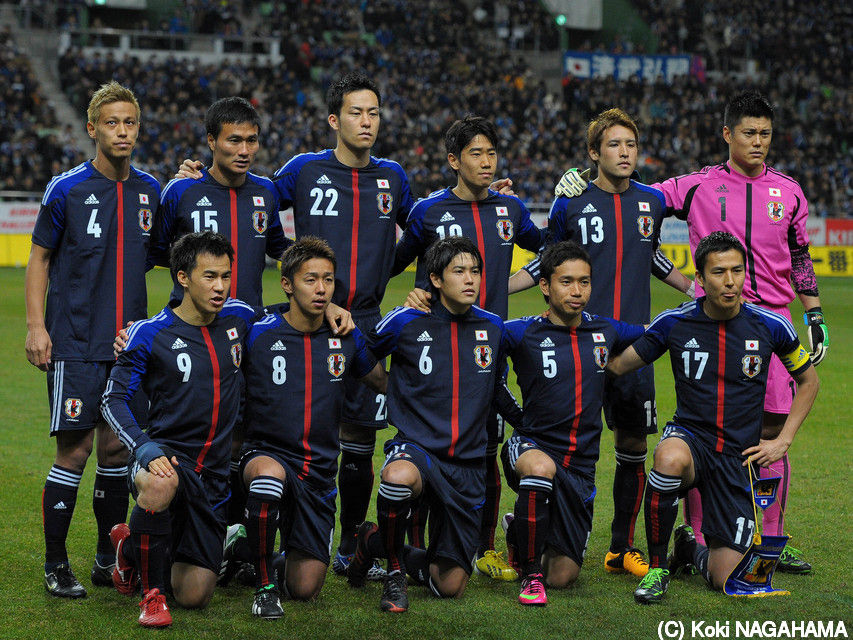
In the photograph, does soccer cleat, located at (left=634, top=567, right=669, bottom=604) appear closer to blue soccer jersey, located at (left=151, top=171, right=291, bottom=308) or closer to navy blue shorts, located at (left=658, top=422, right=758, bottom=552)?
navy blue shorts, located at (left=658, top=422, right=758, bottom=552)

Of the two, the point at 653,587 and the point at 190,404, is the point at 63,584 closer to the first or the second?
the point at 190,404

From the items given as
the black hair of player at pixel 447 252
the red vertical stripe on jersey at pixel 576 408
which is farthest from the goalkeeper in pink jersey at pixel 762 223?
the red vertical stripe on jersey at pixel 576 408

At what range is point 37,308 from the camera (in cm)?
539

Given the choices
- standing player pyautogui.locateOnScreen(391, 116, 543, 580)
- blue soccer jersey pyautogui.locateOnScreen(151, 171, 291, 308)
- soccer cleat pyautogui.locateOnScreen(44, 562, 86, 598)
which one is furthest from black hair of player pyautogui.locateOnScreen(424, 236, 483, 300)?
soccer cleat pyautogui.locateOnScreen(44, 562, 86, 598)

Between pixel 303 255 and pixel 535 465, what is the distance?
1.62 metres

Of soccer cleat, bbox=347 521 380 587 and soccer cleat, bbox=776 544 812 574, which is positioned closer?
soccer cleat, bbox=347 521 380 587

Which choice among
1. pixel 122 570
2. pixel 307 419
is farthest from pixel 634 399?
pixel 122 570

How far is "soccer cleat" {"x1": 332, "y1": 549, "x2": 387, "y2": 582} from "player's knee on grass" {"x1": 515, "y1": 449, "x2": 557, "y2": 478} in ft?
3.08

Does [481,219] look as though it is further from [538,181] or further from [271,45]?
[271,45]

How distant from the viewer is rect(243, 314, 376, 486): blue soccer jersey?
5.25 metres

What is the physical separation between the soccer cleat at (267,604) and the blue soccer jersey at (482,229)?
1.94 m

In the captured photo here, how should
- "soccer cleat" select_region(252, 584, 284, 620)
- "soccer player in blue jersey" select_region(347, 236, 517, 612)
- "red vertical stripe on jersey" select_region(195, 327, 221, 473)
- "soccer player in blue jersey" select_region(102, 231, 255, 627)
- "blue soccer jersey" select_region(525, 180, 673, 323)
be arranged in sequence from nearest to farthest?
"soccer cleat" select_region(252, 584, 284, 620) → "soccer player in blue jersey" select_region(102, 231, 255, 627) → "red vertical stripe on jersey" select_region(195, 327, 221, 473) → "soccer player in blue jersey" select_region(347, 236, 517, 612) → "blue soccer jersey" select_region(525, 180, 673, 323)

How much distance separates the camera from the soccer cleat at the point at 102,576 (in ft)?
17.4

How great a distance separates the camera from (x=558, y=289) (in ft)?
18.1
